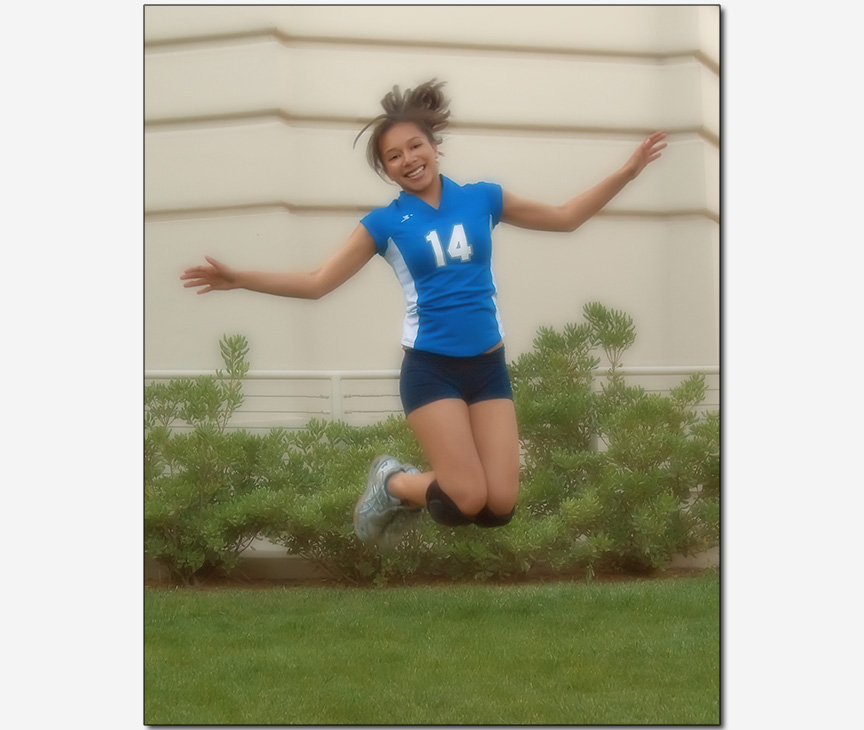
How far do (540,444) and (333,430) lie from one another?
2.98ft

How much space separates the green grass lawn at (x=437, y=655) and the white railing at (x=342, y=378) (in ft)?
2.51

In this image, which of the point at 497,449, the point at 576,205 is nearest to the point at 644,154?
the point at 576,205

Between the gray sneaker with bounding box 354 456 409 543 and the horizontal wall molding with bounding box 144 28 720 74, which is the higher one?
the horizontal wall molding with bounding box 144 28 720 74

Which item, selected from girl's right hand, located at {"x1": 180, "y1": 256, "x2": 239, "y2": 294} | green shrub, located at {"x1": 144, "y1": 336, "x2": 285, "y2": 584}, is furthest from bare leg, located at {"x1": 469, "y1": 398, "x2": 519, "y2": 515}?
green shrub, located at {"x1": 144, "y1": 336, "x2": 285, "y2": 584}

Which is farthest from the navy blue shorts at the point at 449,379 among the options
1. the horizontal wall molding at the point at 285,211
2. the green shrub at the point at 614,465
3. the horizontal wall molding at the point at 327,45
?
the horizontal wall molding at the point at 327,45

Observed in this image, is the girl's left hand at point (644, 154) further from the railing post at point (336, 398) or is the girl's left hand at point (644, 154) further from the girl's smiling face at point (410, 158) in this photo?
the railing post at point (336, 398)

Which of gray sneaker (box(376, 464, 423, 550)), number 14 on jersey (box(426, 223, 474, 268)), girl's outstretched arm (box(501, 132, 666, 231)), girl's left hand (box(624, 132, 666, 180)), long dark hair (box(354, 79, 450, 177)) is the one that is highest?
long dark hair (box(354, 79, 450, 177))

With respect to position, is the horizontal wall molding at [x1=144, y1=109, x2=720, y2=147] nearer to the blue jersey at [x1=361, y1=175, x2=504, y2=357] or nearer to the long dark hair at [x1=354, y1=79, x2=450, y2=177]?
the long dark hair at [x1=354, y1=79, x2=450, y2=177]

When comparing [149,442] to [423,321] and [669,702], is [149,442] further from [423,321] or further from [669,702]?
[669,702]

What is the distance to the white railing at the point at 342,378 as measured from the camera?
15.2ft

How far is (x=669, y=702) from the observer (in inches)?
175

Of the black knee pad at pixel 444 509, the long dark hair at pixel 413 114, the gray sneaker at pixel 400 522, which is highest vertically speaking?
the long dark hair at pixel 413 114

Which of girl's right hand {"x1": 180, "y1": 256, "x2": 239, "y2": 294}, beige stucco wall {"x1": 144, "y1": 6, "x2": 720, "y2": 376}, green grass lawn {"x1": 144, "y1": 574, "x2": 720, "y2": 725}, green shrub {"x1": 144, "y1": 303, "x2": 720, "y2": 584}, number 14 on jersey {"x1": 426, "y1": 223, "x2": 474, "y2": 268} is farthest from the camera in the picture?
green shrub {"x1": 144, "y1": 303, "x2": 720, "y2": 584}

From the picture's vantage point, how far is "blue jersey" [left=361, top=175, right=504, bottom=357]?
13.6 feet
